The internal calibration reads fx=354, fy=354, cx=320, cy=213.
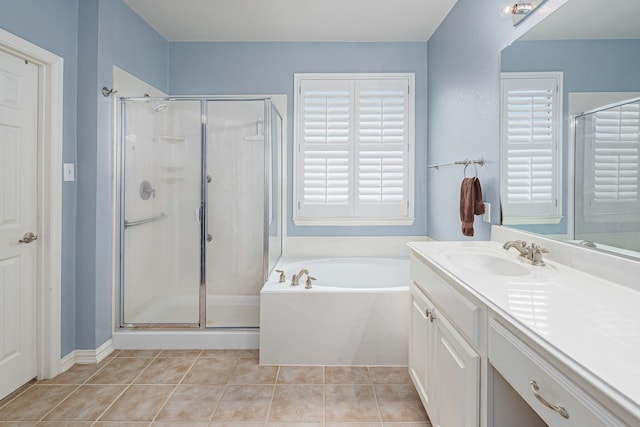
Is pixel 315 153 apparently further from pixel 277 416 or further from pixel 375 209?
pixel 277 416

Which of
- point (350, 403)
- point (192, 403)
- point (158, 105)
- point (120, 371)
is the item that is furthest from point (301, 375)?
point (158, 105)

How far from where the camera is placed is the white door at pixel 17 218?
6.24ft

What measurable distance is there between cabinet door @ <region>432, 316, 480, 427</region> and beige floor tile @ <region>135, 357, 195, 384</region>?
61.6 inches

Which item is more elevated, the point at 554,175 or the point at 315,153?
the point at 315,153

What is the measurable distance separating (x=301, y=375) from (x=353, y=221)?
154 cm

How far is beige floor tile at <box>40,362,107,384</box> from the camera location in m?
2.12

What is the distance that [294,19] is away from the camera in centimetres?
288

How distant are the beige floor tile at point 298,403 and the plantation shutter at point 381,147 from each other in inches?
67.0

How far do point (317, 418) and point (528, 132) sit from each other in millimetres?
1774

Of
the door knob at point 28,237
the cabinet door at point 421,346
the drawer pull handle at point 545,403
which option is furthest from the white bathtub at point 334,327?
the drawer pull handle at point 545,403

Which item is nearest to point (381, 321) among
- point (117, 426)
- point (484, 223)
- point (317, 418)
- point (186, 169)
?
point (317, 418)

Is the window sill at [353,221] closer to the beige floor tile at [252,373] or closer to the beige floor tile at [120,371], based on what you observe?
the beige floor tile at [252,373]

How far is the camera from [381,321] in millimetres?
2334

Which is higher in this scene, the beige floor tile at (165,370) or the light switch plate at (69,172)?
the light switch plate at (69,172)
